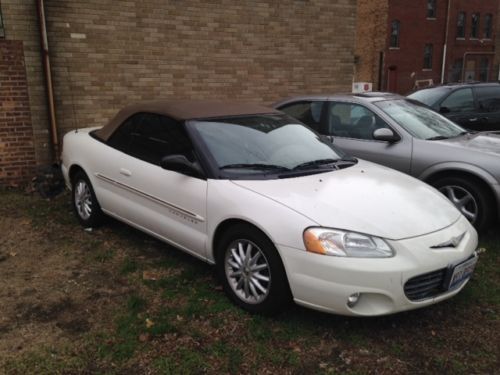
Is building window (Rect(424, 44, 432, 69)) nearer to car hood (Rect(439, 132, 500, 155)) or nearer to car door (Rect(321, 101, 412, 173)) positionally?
car hood (Rect(439, 132, 500, 155))

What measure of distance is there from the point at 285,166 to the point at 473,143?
265cm

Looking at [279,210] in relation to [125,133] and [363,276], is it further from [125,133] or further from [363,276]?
[125,133]

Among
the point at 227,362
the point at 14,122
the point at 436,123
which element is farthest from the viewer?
the point at 14,122

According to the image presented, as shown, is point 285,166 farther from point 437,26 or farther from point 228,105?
point 437,26

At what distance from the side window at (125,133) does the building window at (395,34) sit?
3334 cm

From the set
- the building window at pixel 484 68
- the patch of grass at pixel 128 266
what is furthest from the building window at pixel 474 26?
the patch of grass at pixel 128 266

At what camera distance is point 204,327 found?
3471 millimetres

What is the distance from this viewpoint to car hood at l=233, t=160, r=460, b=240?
331cm

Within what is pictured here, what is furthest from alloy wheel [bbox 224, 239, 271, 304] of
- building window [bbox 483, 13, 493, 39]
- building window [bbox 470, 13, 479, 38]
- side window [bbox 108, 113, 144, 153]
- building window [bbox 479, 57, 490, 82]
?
building window [bbox 483, 13, 493, 39]

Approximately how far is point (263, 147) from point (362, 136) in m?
2.24

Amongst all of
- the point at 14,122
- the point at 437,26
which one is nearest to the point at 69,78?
the point at 14,122

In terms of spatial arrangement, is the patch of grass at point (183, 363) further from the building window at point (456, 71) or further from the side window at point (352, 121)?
the building window at point (456, 71)

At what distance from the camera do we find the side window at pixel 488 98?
857 centimetres

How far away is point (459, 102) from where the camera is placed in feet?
28.6
